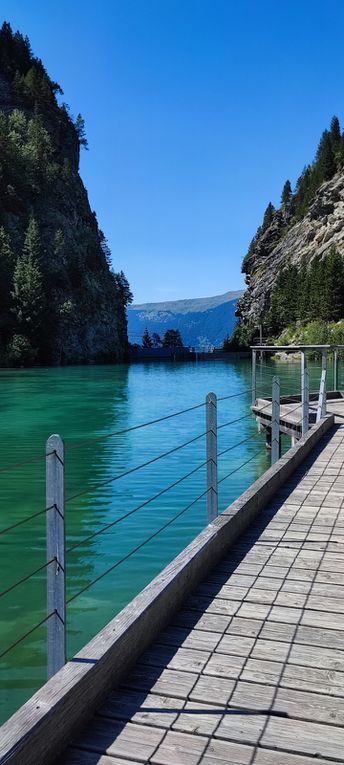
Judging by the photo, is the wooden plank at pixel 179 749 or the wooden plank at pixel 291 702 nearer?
the wooden plank at pixel 179 749

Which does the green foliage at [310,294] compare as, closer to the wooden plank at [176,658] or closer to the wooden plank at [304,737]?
the wooden plank at [176,658]

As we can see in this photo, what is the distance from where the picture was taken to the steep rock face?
101m

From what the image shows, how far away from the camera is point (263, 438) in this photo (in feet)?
60.9

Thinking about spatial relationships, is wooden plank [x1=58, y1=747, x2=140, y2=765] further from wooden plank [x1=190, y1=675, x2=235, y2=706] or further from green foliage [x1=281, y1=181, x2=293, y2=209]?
green foliage [x1=281, y1=181, x2=293, y2=209]

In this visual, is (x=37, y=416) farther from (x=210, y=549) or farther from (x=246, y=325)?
(x=246, y=325)

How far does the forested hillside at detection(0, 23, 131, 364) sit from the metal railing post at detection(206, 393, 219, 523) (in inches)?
2494

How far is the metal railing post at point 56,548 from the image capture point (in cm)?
300

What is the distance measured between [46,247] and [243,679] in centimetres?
8114

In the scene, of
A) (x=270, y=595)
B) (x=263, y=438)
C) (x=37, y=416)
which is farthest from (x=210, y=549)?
(x=37, y=416)

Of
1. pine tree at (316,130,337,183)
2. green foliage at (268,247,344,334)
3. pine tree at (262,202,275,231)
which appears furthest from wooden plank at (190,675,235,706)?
pine tree at (262,202,275,231)

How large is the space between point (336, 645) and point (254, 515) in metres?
2.70

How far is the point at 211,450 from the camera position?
548 cm

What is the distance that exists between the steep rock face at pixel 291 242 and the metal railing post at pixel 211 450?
311ft

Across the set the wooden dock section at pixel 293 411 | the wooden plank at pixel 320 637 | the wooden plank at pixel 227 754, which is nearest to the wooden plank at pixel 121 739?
the wooden plank at pixel 227 754
